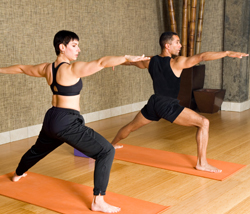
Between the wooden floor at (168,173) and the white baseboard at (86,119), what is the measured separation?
3.9 inches

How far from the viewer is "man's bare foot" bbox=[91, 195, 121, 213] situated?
227cm

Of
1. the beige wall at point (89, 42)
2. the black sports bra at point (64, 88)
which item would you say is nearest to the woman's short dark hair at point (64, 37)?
the black sports bra at point (64, 88)

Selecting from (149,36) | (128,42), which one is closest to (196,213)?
(128,42)

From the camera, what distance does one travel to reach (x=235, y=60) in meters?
5.54

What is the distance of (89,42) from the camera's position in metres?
4.84

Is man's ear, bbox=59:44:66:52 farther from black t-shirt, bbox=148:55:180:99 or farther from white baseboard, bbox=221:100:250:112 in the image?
white baseboard, bbox=221:100:250:112

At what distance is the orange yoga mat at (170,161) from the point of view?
299 cm

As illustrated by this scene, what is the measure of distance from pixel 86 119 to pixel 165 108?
2.03 meters

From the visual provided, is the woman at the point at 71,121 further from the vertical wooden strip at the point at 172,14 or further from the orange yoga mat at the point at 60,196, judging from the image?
the vertical wooden strip at the point at 172,14

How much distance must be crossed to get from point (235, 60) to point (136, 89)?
1540 millimetres

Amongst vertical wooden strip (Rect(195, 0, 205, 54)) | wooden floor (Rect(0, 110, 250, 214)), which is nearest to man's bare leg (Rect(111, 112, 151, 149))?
wooden floor (Rect(0, 110, 250, 214))

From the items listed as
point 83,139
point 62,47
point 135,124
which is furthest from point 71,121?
point 135,124

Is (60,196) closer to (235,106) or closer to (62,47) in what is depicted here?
(62,47)

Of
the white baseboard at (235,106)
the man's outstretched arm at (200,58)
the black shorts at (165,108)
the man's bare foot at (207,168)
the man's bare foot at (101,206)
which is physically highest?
the man's outstretched arm at (200,58)
